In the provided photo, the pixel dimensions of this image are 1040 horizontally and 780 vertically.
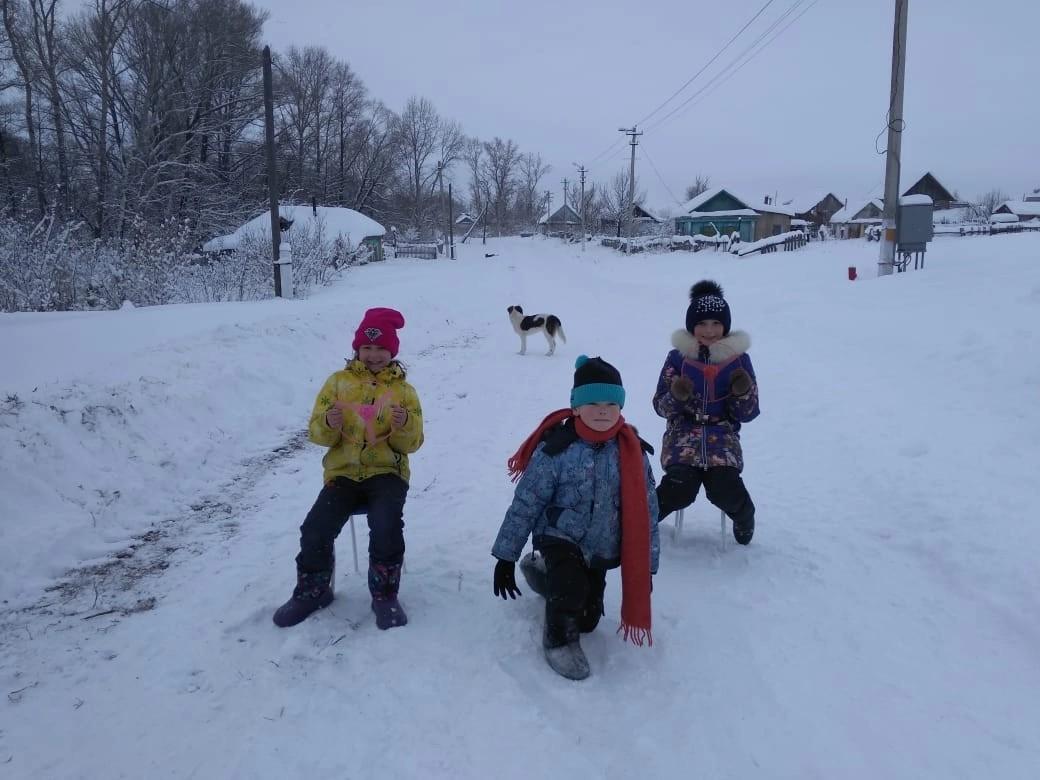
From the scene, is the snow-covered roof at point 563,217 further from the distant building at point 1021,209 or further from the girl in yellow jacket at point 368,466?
the girl in yellow jacket at point 368,466

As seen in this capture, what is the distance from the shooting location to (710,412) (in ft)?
13.1

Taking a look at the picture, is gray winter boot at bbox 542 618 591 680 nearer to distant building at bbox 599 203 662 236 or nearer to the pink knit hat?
the pink knit hat

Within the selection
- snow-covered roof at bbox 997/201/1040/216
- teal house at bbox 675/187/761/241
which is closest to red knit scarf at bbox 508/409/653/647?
teal house at bbox 675/187/761/241

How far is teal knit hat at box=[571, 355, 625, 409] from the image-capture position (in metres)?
2.98

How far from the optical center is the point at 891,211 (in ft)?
46.1

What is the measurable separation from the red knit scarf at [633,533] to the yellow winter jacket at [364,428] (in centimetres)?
101

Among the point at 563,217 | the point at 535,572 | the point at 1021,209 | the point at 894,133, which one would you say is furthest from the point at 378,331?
the point at 563,217

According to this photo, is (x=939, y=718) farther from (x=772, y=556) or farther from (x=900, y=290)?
(x=900, y=290)

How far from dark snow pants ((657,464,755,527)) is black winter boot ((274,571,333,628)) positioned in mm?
1992

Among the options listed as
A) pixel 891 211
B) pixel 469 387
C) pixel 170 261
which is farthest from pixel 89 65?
pixel 891 211

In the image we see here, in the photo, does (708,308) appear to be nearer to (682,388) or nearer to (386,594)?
(682,388)

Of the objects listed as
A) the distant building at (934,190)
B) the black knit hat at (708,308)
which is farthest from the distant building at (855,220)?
the black knit hat at (708,308)

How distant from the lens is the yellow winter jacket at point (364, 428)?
3.42 m

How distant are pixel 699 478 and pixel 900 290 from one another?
907 centimetres
